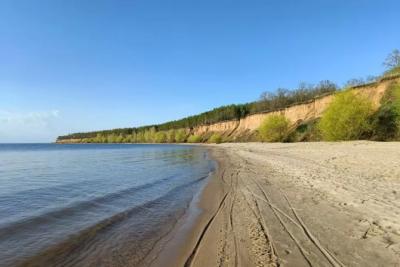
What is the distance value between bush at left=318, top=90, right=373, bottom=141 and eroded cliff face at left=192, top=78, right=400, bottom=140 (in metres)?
9.95

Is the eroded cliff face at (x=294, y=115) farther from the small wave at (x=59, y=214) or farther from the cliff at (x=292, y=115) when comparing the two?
the small wave at (x=59, y=214)

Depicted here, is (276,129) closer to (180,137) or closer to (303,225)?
(303,225)

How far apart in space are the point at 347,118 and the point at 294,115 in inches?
1572

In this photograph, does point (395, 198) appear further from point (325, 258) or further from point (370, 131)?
point (370, 131)

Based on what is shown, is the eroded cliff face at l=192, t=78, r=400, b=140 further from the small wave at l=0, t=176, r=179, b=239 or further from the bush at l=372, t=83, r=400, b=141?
the small wave at l=0, t=176, r=179, b=239

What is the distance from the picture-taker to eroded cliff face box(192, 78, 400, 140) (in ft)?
165

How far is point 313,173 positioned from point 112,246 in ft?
39.7

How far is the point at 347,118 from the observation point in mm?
39750

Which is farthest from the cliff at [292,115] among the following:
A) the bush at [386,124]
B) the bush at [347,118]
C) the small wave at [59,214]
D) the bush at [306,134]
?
the small wave at [59,214]

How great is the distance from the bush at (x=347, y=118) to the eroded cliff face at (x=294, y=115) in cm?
995

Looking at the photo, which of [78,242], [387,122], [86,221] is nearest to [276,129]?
[387,122]

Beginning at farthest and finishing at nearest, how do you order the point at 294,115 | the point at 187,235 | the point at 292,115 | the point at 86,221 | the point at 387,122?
the point at 292,115
the point at 294,115
the point at 387,122
the point at 86,221
the point at 187,235

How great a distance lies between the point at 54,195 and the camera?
14.2 meters

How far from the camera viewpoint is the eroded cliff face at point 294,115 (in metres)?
50.2
